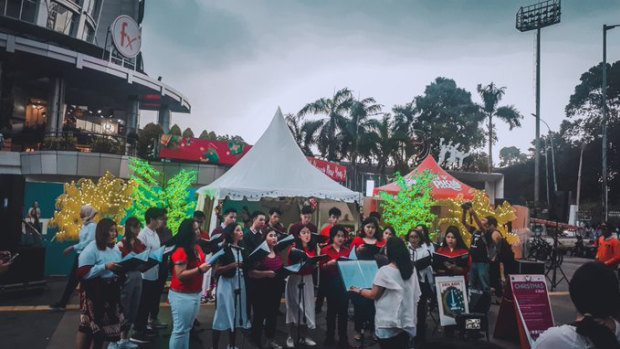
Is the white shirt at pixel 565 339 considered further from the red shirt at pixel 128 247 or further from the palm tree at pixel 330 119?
the palm tree at pixel 330 119

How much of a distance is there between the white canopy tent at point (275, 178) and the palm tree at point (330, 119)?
1780cm

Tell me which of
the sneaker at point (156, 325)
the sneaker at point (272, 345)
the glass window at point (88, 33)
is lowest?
the sneaker at point (156, 325)

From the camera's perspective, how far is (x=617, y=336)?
2.16 metres

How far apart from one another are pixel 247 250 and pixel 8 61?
25342 millimetres

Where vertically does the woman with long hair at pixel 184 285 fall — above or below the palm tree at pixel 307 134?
below

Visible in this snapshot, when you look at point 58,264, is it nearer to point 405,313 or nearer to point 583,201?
point 405,313

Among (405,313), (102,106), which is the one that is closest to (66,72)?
(102,106)

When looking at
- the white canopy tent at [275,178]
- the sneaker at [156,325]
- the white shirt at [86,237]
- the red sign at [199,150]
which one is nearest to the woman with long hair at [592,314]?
the sneaker at [156,325]

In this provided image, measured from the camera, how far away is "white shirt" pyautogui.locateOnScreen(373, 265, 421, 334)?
165 inches

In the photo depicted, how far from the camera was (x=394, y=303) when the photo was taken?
421 centimetres

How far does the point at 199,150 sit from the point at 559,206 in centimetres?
1462

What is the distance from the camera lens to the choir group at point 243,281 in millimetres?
4336

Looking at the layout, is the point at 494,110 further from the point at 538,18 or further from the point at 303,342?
the point at 303,342

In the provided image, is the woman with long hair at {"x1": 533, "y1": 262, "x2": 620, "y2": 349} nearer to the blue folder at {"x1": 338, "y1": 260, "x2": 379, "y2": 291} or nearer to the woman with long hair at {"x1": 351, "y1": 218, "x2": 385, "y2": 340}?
the blue folder at {"x1": 338, "y1": 260, "x2": 379, "y2": 291}
